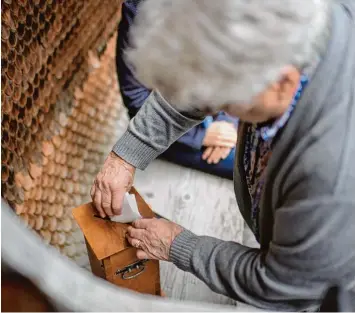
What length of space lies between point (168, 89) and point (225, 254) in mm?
363

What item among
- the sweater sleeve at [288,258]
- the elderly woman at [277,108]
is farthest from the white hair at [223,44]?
the sweater sleeve at [288,258]

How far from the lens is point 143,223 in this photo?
3.72ft

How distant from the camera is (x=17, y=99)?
4.59 ft

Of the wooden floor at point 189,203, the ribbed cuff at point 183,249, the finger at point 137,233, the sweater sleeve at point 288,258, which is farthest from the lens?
the wooden floor at point 189,203

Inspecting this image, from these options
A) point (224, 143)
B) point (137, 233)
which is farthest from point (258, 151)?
point (224, 143)

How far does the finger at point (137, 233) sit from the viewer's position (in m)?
1.12

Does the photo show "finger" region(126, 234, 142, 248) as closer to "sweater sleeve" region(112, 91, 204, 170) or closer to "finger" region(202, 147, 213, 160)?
"sweater sleeve" region(112, 91, 204, 170)

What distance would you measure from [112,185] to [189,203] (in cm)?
66

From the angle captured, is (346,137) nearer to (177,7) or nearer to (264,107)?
(264,107)

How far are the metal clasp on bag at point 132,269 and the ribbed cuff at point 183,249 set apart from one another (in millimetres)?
204

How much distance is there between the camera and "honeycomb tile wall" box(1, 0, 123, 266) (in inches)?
54.4

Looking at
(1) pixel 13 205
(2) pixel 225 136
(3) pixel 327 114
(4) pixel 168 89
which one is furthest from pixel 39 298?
(2) pixel 225 136

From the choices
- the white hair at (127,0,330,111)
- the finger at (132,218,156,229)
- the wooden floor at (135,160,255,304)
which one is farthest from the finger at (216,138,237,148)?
the white hair at (127,0,330,111)

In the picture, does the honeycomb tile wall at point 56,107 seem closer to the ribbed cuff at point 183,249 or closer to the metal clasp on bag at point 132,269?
the metal clasp on bag at point 132,269
